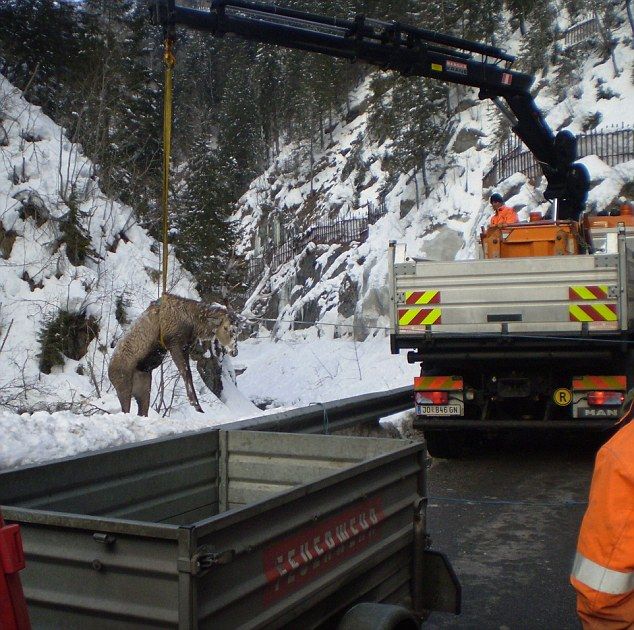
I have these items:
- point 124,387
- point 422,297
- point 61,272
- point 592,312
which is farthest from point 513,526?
point 61,272

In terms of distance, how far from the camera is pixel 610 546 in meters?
2.39

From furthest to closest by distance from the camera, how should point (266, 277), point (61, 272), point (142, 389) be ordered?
1. point (266, 277)
2. point (61, 272)
3. point (142, 389)

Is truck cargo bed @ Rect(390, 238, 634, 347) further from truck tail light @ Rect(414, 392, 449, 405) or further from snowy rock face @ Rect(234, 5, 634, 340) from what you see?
snowy rock face @ Rect(234, 5, 634, 340)

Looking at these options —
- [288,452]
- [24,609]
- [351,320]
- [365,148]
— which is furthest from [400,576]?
[365,148]

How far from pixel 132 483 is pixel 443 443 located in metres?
6.39

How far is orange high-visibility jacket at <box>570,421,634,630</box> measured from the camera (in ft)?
7.77

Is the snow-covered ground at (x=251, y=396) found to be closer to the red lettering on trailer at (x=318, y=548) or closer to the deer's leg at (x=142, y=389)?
the deer's leg at (x=142, y=389)

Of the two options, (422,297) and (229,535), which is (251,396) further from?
(229,535)

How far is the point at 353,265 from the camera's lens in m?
38.1

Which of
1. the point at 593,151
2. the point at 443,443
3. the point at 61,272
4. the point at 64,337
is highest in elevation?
the point at 593,151

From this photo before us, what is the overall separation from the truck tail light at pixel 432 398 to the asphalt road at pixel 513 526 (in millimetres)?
782

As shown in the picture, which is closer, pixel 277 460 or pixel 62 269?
pixel 277 460

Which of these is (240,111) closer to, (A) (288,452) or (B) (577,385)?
(B) (577,385)

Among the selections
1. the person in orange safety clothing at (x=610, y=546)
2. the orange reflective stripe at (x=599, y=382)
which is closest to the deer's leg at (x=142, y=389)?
the orange reflective stripe at (x=599, y=382)
